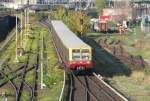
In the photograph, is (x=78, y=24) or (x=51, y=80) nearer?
(x=51, y=80)

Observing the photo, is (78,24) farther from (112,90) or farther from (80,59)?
(112,90)

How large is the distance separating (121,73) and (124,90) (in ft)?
25.8

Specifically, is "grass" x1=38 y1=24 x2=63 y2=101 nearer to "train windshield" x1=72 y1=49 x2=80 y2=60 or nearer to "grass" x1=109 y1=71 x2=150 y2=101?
"train windshield" x1=72 y1=49 x2=80 y2=60

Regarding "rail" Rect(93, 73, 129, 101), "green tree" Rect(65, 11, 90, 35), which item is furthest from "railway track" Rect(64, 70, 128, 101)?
"green tree" Rect(65, 11, 90, 35)

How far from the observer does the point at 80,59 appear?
123 ft

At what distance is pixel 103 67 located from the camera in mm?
44719

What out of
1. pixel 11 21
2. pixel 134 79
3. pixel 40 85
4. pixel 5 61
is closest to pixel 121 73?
pixel 134 79

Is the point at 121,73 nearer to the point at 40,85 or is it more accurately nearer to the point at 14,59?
the point at 40,85

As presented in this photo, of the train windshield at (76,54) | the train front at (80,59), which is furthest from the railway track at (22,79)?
the train windshield at (76,54)

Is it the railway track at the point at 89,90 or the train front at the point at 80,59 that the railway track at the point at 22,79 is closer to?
the railway track at the point at 89,90

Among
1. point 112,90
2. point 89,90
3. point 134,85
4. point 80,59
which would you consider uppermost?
point 80,59

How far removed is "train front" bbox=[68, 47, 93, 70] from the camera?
37406 mm

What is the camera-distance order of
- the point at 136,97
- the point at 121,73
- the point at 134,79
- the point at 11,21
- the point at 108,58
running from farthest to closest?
1. the point at 11,21
2. the point at 108,58
3. the point at 121,73
4. the point at 134,79
5. the point at 136,97

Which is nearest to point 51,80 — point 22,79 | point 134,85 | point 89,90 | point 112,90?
point 22,79
